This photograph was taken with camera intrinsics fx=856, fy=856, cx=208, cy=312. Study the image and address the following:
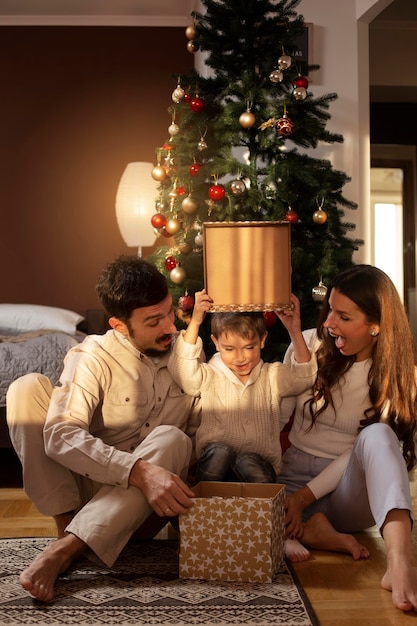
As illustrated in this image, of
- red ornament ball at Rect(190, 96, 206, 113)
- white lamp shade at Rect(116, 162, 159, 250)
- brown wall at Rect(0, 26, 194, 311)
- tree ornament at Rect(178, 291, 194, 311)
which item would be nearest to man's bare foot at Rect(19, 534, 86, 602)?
tree ornament at Rect(178, 291, 194, 311)

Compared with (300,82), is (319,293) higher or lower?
lower

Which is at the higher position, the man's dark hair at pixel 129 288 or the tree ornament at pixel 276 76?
the tree ornament at pixel 276 76

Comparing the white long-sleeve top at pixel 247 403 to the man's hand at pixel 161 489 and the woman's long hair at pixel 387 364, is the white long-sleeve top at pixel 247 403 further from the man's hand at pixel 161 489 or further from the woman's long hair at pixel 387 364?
the man's hand at pixel 161 489

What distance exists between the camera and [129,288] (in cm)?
228

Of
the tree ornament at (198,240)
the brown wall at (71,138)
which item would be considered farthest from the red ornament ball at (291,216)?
the brown wall at (71,138)

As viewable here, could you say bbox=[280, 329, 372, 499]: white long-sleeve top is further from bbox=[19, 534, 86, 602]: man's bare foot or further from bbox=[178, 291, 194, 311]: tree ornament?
bbox=[178, 291, 194, 311]: tree ornament

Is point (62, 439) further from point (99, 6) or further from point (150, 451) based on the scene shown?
point (99, 6)

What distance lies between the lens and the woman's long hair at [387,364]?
7.56ft

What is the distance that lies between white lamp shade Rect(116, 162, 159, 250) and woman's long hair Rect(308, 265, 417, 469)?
2947 millimetres

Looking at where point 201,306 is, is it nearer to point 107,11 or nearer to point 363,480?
point 363,480

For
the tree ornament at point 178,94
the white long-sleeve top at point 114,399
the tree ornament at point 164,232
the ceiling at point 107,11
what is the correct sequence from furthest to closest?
the ceiling at point 107,11, the tree ornament at point 164,232, the tree ornament at point 178,94, the white long-sleeve top at point 114,399

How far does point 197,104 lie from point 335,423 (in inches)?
58.8

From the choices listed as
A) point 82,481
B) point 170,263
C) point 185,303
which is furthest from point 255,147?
point 82,481

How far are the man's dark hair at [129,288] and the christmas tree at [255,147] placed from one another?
94 centimetres
